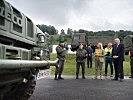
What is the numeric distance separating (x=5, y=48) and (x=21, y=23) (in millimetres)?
953

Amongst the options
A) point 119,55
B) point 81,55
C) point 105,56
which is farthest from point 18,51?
point 105,56

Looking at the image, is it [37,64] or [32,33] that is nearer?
[37,64]

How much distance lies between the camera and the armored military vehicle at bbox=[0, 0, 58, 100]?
438 centimetres

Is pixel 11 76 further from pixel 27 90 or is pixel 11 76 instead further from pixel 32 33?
pixel 27 90

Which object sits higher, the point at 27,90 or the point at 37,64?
the point at 37,64

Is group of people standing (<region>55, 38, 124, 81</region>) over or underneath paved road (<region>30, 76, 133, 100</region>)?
over

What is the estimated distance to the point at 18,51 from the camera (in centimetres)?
486

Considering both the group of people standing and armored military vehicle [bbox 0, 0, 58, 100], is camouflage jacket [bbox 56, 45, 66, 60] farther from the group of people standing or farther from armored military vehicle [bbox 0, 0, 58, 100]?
armored military vehicle [bbox 0, 0, 58, 100]

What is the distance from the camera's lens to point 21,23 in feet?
17.0

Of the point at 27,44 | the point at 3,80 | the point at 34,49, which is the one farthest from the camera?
the point at 34,49

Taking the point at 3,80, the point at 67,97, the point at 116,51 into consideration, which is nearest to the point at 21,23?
the point at 3,80

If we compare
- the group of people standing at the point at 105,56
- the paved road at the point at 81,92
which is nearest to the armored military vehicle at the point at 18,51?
the paved road at the point at 81,92

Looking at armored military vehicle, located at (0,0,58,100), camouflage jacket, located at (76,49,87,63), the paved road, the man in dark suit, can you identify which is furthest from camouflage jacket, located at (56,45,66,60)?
armored military vehicle, located at (0,0,58,100)

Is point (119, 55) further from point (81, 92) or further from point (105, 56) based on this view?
point (81, 92)
